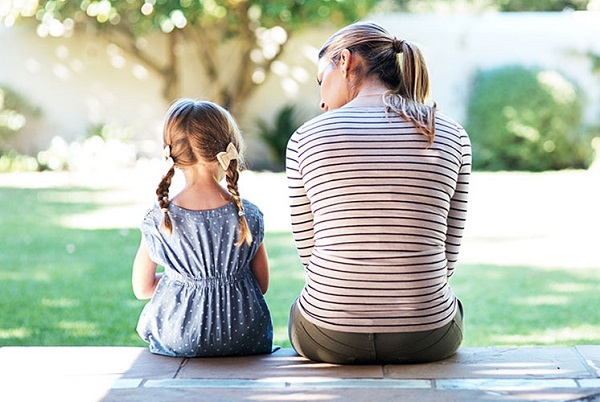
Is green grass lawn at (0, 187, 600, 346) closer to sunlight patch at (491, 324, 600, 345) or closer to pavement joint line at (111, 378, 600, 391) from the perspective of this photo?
sunlight patch at (491, 324, 600, 345)

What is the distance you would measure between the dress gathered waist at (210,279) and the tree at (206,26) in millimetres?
10649

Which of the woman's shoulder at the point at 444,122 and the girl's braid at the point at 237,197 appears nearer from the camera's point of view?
the woman's shoulder at the point at 444,122

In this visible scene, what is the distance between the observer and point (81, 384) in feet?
9.64

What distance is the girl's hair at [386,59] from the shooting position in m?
3.12

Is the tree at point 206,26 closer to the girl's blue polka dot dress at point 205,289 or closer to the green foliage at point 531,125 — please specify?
the green foliage at point 531,125

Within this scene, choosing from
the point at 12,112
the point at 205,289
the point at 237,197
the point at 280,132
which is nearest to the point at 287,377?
the point at 205,289

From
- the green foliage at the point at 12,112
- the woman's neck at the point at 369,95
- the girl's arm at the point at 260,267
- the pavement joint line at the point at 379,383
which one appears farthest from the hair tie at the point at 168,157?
the green foliage at the point at 12,112

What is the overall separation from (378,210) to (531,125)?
37.9ft

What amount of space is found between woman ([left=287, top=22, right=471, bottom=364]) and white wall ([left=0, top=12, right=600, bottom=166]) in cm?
1184

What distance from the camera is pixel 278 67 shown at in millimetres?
15422

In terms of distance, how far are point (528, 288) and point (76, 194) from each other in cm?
604

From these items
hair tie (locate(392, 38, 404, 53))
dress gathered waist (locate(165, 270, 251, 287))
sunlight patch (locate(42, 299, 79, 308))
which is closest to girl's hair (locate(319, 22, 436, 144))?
hair tie (locate(392, 38, 404, 53))

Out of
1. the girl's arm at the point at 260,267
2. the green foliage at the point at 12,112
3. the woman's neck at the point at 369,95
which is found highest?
the woman's neck at the point at 369,95

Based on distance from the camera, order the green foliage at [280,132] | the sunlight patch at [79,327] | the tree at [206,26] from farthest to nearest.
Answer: the green foliage at [280,132] < the tree at [206,26] < the sunlight patch at [79,327]
